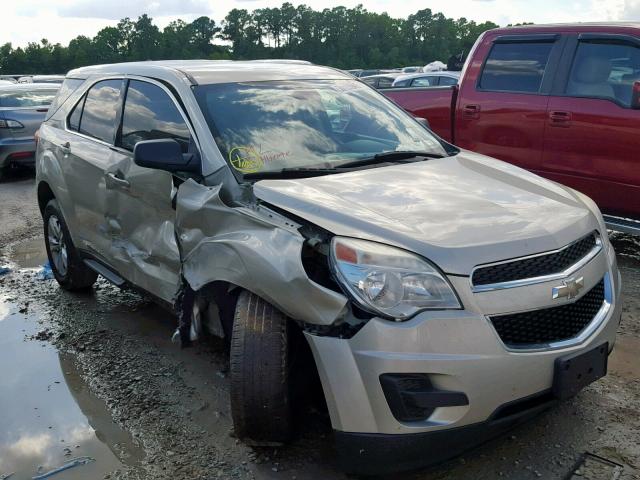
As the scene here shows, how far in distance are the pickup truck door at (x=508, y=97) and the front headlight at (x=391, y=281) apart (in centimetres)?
373

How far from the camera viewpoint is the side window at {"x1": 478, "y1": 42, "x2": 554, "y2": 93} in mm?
5961

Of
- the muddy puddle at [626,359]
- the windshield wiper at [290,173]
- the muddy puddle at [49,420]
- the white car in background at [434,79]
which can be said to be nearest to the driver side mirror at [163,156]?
the windshield wiper at [290,173]

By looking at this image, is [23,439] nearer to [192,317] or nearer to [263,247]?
[192,317]

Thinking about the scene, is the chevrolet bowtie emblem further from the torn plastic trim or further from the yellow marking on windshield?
the yellow marking on windshield

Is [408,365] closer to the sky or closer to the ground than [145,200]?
closer to the ground

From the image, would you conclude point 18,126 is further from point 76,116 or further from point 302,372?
point 302,372

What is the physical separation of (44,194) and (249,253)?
3.34 meters

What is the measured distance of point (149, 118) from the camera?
4.02 meters

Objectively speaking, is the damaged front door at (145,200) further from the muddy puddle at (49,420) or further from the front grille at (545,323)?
the front grille at (545,323)

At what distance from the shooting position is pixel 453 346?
8.01 feet

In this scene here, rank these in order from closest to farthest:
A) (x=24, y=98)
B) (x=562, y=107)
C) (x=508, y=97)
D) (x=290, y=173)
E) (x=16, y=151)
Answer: (x=290, y=173), (x=562, y=107), (x=508, y=97), (x=16, y=151), (x=24, y=98)

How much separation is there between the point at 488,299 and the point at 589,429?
1.11 metres

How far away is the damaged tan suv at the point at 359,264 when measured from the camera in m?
2.48

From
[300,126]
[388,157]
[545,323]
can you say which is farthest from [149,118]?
[545,323]
